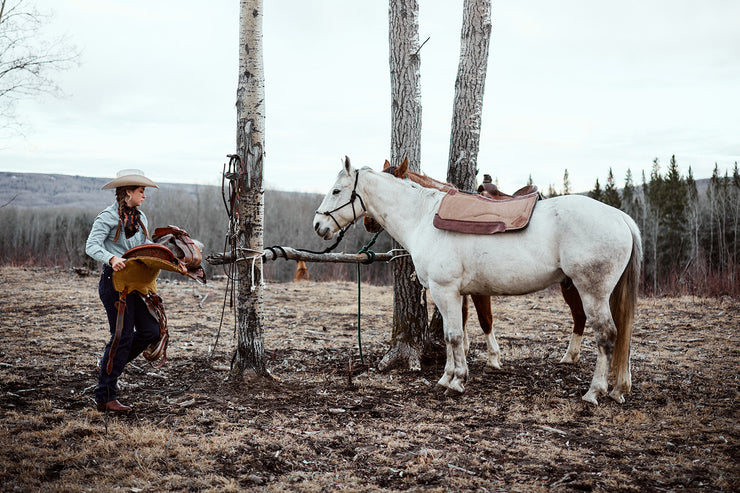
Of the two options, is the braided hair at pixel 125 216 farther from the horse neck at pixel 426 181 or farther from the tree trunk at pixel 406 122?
the tree trunk at pixel 406 122

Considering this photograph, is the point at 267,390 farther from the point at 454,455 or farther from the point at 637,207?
the point at 637,207

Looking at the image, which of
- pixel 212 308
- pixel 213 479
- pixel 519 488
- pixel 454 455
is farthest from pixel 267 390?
pixel 212 308

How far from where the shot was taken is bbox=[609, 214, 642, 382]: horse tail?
4.77 m

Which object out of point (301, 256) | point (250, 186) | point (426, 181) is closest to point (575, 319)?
point (426, 181)

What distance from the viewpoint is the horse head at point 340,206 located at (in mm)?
5535

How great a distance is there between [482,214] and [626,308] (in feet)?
5.44

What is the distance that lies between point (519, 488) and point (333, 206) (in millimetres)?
3388

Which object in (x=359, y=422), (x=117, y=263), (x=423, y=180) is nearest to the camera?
(x=117, y=263)

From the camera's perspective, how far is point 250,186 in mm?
5098

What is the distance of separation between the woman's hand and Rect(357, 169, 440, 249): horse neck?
2559 mm

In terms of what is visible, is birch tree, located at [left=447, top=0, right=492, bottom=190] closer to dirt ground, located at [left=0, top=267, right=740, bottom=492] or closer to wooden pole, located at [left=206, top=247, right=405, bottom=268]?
wooden pole, located at [left=206, top=247, right=405, bottom=268]

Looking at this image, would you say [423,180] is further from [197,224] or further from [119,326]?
[197,224]

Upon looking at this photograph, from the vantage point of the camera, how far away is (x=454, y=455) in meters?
3.63

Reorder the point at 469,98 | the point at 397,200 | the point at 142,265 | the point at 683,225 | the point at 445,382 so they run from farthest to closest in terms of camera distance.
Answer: the point at 683,225
the point at 469,98
the point at 397,200
the point at 445,382
the point at 142,265
